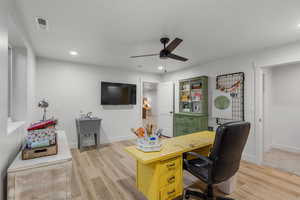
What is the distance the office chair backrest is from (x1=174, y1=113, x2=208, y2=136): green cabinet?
2.31 metres

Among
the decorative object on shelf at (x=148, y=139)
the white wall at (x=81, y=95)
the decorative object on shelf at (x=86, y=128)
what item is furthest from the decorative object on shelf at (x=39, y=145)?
the white wall at (x=81, y=95)

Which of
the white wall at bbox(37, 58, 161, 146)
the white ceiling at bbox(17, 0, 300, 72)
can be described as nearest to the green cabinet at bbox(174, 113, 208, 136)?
the white wall at bbox(37, 58, 161, 146)

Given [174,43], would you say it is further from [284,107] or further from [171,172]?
[284,107]

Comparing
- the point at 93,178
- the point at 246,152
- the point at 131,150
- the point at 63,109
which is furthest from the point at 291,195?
the point at 63,109

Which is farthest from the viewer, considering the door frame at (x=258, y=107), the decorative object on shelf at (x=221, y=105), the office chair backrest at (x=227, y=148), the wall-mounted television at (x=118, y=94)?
the wall-mounted television at (x=118, y=94)

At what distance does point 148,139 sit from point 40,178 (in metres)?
1.11

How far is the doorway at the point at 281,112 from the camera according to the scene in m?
3.55

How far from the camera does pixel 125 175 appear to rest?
251 centimetres

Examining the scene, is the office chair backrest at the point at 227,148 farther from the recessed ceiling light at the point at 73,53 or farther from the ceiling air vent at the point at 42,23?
the recessed ceiling light at the point at 73,53

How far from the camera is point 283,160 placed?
3.10m

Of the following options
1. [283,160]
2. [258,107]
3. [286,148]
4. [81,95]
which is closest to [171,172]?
[258,107]

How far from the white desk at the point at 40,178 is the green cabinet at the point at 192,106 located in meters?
3.35

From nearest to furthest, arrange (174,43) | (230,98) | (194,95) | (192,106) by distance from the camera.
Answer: (174,43) < (230,98) < (194,95) < (192,106)

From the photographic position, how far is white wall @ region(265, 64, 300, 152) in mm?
3572
